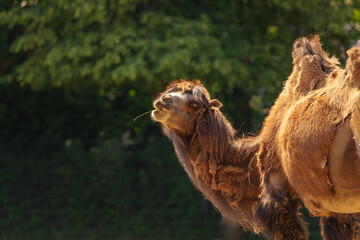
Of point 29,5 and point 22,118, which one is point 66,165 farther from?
point 29,5

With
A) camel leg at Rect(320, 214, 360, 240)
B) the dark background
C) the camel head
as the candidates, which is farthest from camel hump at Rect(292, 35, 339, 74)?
the dark background

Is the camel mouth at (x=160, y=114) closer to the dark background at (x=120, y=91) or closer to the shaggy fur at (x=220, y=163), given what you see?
the shaggy fur at (x=220, y=163)

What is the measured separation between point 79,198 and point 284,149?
Result: 26.0ft

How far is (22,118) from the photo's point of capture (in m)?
13.0

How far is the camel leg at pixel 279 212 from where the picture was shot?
185 inches

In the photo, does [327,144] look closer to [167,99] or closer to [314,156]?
[314,156]

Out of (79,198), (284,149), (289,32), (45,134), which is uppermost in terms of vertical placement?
(284,149)

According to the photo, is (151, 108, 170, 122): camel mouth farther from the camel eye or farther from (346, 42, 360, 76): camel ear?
(346, 42, 360, 76): camel ear

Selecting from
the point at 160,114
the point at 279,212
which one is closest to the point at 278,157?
the point at 279,212

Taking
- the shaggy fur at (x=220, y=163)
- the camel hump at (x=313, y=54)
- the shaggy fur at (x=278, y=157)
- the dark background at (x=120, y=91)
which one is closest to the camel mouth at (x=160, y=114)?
the shaggy fur at (x=220, y=163)

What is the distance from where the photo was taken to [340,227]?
4867mm

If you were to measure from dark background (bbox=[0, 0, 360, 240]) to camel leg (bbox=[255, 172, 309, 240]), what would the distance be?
5.07m

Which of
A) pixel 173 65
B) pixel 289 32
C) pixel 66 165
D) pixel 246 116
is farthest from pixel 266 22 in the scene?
pixel 66 165

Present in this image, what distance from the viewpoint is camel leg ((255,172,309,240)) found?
470 cm
